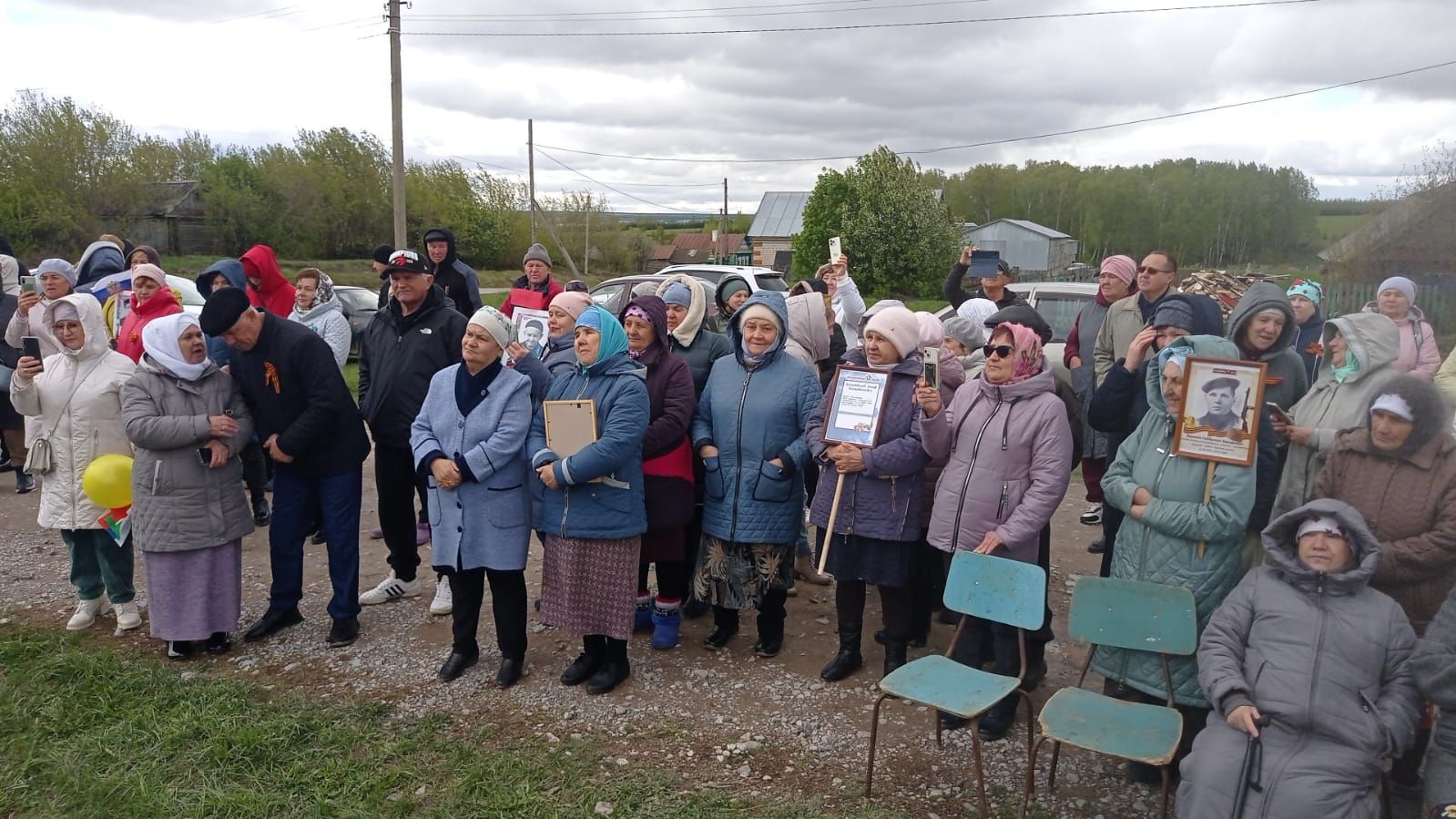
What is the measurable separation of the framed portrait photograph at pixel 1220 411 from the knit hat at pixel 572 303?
9.71ft

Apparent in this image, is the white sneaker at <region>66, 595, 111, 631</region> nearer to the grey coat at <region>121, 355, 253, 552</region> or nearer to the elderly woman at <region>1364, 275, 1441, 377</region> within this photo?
the grey coat at <region>121, 355, 253, 552</region>

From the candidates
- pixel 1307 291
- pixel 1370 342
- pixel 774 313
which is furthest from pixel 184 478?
pixel 1307 291

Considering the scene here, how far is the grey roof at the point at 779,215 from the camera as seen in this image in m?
60.0

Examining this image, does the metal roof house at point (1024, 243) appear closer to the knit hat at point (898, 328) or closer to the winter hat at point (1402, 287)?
the winter hat at point (1402, 287)

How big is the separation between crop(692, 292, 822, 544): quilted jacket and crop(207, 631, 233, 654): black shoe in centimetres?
268

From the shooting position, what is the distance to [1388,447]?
3.22m

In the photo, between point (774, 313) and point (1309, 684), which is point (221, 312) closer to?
point (774, 313)

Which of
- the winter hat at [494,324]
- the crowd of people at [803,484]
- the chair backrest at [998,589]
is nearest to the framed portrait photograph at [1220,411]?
the crowd of people at [803,484]

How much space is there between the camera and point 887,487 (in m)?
4.16

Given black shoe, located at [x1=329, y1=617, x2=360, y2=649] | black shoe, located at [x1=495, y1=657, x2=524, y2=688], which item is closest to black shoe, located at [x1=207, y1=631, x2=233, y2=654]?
black shoe, located at [x1=329, y1=617, x2=360, y2=649]

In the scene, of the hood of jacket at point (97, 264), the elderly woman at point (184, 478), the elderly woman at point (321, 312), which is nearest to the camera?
the elderly woman at point (184, 478)

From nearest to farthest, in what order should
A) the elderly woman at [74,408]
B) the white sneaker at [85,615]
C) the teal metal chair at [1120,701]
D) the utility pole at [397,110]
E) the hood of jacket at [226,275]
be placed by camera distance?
the teal metal chair at [1120,701], the elderly woman at [74,408], the white sneaker at [85,615], the hood of jacket at [226,275], the utility pole at [397,110]

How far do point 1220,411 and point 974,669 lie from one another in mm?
1383

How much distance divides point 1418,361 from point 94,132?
128ft
